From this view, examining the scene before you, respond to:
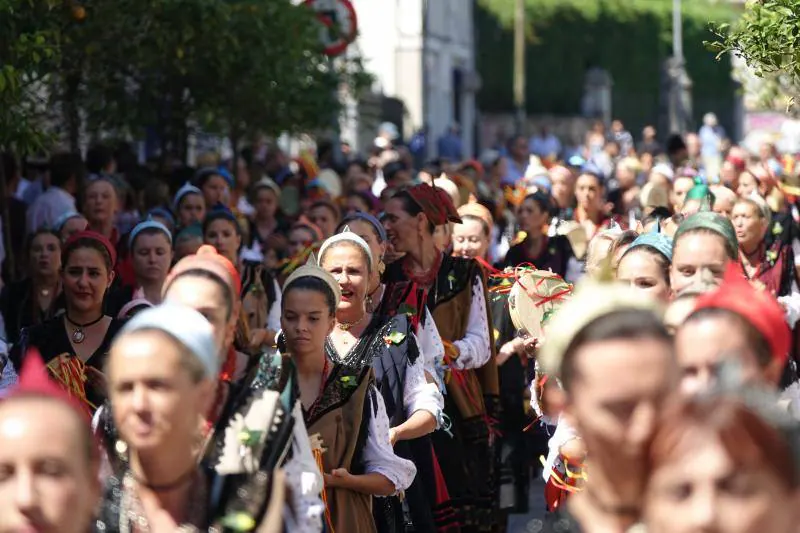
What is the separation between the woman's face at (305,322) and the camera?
22.4 ft

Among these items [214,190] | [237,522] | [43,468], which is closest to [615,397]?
[237,522]

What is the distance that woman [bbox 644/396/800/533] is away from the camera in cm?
362

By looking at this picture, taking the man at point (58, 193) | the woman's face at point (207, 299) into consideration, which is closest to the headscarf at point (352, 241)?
the woman's face at point (207, 299)

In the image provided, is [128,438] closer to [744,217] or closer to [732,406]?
[732,406]

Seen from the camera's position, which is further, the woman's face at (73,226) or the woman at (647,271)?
the woman's face at (73,226)

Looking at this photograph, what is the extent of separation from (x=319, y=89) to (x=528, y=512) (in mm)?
6642

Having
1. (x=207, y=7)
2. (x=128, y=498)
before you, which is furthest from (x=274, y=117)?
(x=128, y=498)

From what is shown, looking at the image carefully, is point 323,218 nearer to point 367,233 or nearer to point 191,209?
point 191,209

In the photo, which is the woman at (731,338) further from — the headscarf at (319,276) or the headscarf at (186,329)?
the headscarf at (319,276)

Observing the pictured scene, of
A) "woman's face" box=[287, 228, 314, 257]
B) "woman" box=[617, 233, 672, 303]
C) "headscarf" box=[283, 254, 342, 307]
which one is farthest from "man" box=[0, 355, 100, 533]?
"woman's face" box=[287, 228, 314, 257]

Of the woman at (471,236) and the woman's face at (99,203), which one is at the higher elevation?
the woman's face at (99,203)

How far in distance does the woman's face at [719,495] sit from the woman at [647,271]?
315cm

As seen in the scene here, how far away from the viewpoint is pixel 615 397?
396 cm

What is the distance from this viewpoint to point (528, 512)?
11.9 metres
